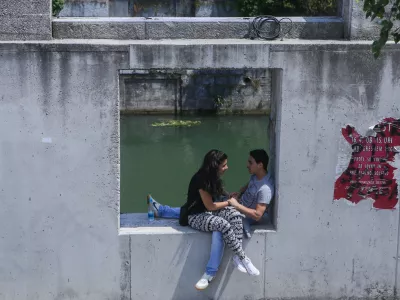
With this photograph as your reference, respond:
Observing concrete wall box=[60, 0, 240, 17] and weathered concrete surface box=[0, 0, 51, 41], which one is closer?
weathered concrete surface box=[0, 0, 51, 41]

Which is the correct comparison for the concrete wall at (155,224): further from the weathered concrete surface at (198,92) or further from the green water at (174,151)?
the weathered concrete surface at (198,92)

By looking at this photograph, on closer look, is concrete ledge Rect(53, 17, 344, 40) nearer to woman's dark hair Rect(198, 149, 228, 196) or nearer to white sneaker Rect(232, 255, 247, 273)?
woman's dark hair Rect(198, 149, 228, 196)

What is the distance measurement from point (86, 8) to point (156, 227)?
16346 millimetres

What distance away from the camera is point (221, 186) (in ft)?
20.4

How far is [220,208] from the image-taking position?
6.23 m

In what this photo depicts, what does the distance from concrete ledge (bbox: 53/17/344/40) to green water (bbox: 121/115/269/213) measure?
5.81m

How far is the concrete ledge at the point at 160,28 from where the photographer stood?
20.7 feet

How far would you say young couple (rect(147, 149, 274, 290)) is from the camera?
616cm

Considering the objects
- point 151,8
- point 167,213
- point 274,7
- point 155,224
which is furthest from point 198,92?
point 155,224

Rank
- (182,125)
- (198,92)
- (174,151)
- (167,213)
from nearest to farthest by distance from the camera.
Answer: (167,213), (174,151), (182,125), (198,92)

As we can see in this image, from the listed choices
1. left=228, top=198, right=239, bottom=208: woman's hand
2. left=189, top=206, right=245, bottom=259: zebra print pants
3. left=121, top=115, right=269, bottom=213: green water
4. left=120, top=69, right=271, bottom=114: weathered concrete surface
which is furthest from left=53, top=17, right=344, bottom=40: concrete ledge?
left=120, top=69, right=271, bottom=114: weathered concrete surface

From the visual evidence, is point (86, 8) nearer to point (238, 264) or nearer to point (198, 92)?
point (198, 92)

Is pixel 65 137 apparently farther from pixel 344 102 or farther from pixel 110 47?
pixel 344 102

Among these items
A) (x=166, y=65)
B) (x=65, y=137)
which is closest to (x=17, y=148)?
(x=65, y=137)
